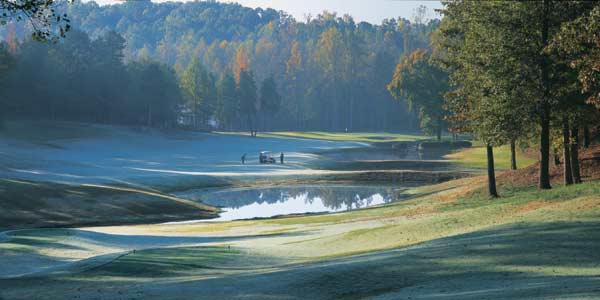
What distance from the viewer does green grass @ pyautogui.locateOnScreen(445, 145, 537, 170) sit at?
6512cm

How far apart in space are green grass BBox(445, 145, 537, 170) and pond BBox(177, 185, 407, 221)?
1592 cm

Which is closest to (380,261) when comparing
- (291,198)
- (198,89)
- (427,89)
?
(291,198)

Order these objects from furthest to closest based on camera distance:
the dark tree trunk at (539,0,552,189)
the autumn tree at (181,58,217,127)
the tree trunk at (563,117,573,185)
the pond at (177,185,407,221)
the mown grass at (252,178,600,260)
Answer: the autumn tree at (181,58,217,127), the pond at (177,185,407,221), the tree trunk at (563,117,573,185), the dark tree trunk at (539,0,552,189), the mown grass at (252,178,600,260)

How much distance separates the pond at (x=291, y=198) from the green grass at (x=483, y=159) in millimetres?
15919

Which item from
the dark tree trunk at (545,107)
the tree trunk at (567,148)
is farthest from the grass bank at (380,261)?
the tree trunk at (567,148)

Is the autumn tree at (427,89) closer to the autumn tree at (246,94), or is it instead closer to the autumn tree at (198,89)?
the autumn tree at (246,94)

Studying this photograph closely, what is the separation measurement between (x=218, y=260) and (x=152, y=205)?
2092cm

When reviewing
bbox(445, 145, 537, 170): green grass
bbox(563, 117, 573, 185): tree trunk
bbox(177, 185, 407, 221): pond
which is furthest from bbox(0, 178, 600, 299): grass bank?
bbox(445, 145, 537, 170): green grass

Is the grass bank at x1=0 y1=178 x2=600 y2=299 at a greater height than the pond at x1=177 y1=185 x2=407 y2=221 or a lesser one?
greater

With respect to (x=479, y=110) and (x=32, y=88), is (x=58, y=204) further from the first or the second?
(x=32, y=88)

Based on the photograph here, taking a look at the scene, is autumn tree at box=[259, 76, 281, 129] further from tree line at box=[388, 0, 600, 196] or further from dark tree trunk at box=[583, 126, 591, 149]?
tree line at box=[388, 0, 600, 196]

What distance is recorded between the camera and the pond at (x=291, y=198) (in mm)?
43344

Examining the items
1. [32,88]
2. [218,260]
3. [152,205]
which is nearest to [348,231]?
[218,260]

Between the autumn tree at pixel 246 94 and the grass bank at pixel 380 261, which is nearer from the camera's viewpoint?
the grass bank at pixel 380 261
